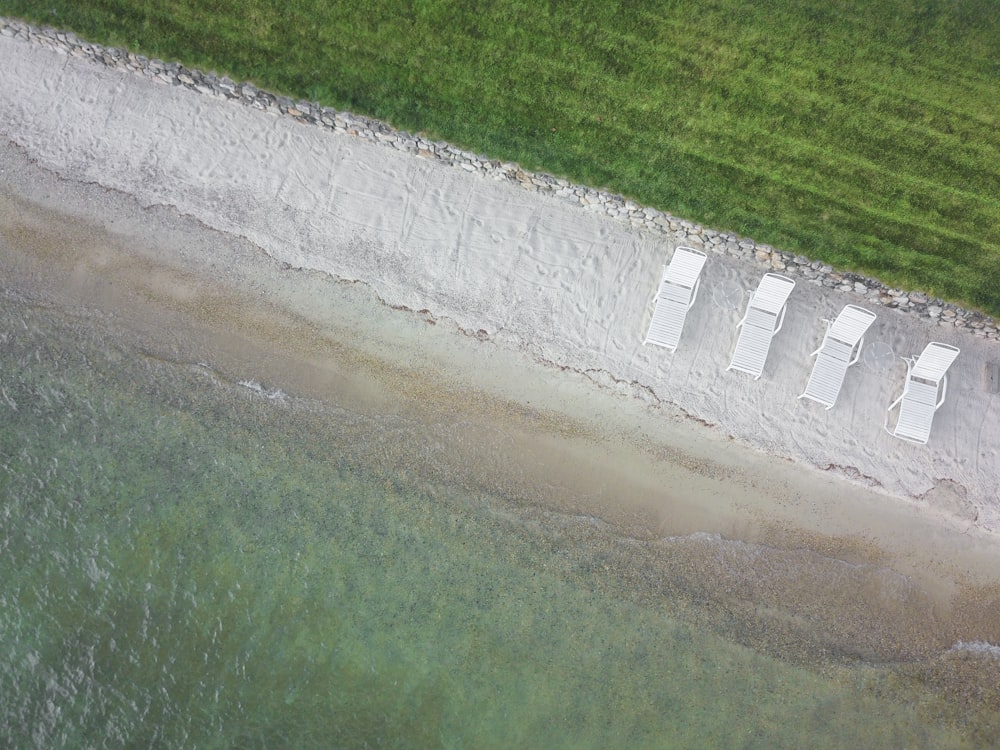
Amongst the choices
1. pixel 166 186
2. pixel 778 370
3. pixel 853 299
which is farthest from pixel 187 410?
pixel 853 299


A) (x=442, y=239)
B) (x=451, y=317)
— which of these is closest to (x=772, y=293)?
(x=451, y=317)

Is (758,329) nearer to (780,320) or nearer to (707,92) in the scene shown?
(780,320)

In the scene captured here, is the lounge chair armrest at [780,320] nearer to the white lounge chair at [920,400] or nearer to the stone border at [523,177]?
the stone border at [523,177]

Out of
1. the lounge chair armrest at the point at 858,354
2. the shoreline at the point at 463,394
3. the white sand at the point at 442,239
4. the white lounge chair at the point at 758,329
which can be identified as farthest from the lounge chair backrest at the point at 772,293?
the shoreline at the point at 463,394

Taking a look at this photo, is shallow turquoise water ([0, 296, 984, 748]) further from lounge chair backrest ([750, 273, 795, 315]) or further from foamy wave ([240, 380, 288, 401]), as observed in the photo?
lounge chair backrest ([750, 273, 795, 315])

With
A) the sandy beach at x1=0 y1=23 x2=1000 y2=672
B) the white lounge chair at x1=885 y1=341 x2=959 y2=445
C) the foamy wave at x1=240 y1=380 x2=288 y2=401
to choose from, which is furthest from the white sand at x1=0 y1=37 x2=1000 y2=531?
the foamy wave at x1=240 y1=380 x2=288 y2=401

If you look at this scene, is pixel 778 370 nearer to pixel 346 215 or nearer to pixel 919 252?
pixel 919 252
